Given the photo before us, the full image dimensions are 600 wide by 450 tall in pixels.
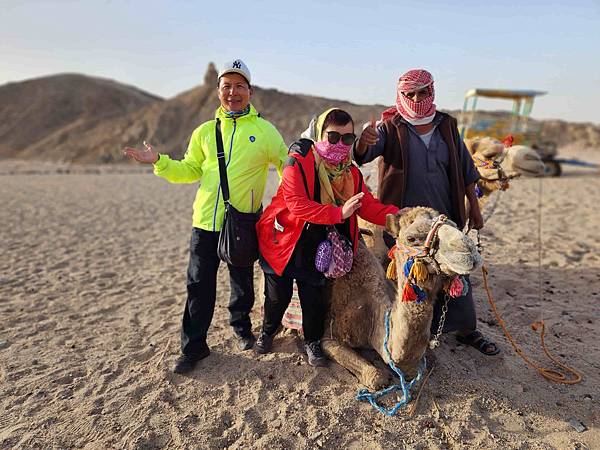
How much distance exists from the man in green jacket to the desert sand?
17.7 inches

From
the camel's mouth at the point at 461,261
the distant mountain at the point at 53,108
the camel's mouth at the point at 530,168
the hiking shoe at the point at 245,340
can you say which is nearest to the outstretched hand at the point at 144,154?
the hiking shoe at the point at 245,340

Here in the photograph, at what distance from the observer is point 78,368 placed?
11.9ft

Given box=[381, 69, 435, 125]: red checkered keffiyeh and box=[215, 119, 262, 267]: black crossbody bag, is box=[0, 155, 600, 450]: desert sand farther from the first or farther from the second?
box=[381, 69, 435, 125]: red checkered keffiyeh

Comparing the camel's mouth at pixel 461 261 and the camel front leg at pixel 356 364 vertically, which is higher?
the camel's mouth at pixel 461 261

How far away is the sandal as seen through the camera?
11.9 ft

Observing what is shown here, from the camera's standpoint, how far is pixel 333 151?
288 centimetres

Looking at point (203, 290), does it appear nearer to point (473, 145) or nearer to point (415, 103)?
point (415, 103)

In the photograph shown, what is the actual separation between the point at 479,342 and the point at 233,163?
8.07 feet

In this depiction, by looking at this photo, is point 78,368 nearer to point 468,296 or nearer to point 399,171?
point 399,171

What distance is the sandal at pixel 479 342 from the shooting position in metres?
3.62

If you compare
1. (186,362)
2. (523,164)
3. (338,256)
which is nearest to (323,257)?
(338,256)

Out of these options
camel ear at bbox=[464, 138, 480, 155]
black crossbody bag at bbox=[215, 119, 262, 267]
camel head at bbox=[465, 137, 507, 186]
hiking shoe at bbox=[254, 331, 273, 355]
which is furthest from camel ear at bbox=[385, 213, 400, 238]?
camel ear at bbox=[464, 138, 480, 155]

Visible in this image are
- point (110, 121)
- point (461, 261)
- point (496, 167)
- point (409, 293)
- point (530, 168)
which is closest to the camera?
point (461, 261)

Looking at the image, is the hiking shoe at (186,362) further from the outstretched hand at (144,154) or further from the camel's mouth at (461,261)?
the camel's mouth at (461,261)
